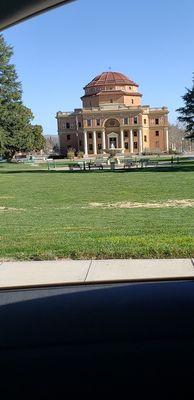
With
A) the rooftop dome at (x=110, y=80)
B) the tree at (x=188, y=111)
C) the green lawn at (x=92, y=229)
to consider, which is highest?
the rooftop dome at (x=110, y=80)

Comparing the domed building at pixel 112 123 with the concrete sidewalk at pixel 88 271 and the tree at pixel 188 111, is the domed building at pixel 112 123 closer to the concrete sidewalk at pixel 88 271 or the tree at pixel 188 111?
the tree at pixel 188 111

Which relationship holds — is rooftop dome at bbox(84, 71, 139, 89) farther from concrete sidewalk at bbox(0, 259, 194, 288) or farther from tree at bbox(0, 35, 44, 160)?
concrete sidewalk at bbox(0, 259, 194, 288)

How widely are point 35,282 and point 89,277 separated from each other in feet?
2.28

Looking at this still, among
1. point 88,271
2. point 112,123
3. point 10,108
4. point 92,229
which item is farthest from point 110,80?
point 88,271

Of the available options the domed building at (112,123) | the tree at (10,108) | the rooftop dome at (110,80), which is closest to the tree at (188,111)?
the tree at (10,108)

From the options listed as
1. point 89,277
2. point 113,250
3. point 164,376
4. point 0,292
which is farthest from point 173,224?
point 164,376

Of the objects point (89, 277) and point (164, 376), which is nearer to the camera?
point (164, 376)

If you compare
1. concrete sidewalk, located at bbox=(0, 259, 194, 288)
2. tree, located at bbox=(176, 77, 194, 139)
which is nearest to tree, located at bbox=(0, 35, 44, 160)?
tree, located at bbox=(176, 77, 194, 139)

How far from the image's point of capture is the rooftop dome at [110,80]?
13738 centimetres

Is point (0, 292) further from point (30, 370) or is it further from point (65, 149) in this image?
point (65, 149)

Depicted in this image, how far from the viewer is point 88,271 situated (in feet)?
23.3

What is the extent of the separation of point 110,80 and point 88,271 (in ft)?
447

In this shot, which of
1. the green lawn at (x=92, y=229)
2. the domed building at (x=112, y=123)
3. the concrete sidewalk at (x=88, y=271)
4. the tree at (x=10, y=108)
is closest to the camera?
the concrete sidewalk at (x=88, y=271)

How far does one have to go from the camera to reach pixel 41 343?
4383 mm
